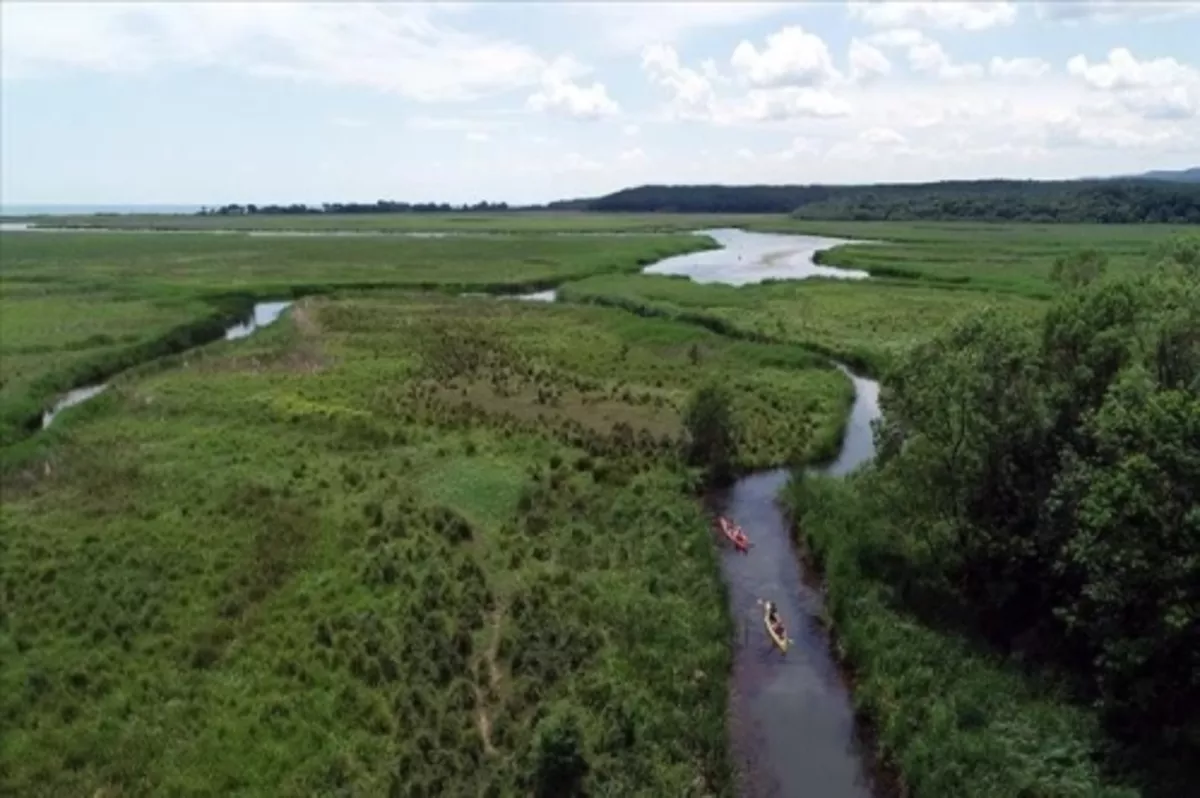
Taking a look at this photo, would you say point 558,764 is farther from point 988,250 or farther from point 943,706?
point 988,250

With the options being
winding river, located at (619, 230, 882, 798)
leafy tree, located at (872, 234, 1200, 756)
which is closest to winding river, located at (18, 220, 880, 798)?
winding river, located at (619, 230, 882, 798)

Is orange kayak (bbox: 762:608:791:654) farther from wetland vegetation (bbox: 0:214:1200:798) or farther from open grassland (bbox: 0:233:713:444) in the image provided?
open grassland (bbox: 0:233:713:444)

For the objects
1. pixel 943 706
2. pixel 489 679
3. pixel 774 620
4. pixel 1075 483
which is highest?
pixel 1075 483

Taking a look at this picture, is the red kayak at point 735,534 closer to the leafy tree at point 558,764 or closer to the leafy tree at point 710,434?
the leafy tree at point 710,434

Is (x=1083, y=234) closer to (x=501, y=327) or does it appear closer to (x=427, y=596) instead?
(x=501, y=327)

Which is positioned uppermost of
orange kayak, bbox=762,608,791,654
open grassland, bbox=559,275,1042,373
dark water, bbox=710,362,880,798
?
open grassland, bbox=559,275,1042,373

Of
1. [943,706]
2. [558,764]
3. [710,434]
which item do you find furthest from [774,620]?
[710,434]
